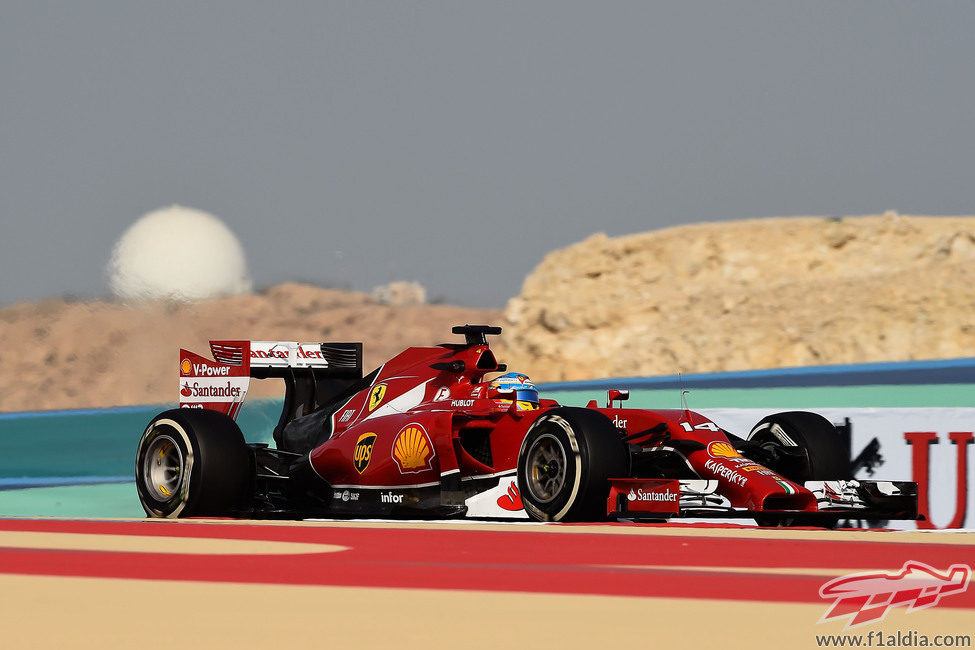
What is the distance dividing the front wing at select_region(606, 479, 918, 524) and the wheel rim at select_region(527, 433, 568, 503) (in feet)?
1.84

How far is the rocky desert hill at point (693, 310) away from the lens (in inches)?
2029

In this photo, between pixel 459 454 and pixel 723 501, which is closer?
pixel 723 501

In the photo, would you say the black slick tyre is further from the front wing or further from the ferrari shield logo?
the ferrari shield logo

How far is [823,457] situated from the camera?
45.6 feet

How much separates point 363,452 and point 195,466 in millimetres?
1680

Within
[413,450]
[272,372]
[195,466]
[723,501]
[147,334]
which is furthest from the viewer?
[147,334]

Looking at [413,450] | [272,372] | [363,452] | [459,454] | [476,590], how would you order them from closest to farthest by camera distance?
1. [476,590]
2. [459,454]
3. [413,450]
4. [363,452]
5. [272,372]

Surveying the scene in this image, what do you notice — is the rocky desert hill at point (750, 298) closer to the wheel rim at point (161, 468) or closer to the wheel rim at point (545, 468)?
the wheel rim at point (161, 468)

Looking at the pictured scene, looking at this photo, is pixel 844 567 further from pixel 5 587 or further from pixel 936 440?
pixel 936 440

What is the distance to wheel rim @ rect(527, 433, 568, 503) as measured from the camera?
12.9 meters

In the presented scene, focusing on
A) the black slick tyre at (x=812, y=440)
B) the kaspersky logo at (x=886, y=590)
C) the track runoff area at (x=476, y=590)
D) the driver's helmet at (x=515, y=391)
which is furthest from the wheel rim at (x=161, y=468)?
the kaspersky logo at (x=886, y=590)

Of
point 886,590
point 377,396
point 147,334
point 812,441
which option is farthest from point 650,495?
point 147,334

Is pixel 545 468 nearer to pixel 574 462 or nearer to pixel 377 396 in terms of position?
pixel 574 462

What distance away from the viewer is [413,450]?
564 inches
